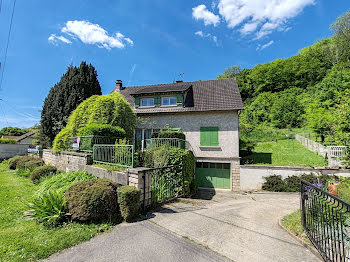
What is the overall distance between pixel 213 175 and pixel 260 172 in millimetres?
3258

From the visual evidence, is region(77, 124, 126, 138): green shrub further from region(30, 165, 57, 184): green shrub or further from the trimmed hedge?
the trimmed hedge

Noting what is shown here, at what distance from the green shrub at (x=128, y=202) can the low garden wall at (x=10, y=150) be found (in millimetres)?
24015

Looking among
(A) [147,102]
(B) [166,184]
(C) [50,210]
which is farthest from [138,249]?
(A) [147,102]

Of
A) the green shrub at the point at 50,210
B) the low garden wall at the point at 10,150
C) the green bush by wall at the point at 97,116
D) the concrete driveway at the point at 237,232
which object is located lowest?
the concrete driveway at the point at 237,232

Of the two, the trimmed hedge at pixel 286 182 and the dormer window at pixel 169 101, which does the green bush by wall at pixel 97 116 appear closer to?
the dormer window at pixel 169 101

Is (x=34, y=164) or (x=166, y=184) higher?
(x=34, y=164)

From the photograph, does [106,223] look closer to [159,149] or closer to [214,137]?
[159,149]

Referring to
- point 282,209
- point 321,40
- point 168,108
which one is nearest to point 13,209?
point 282,209

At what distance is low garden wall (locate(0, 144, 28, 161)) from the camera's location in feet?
66.2

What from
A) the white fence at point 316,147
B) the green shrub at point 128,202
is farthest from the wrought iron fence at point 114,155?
the white fence at point 316,147

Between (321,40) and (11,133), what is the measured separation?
8961cm

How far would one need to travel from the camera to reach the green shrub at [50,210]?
4195mm

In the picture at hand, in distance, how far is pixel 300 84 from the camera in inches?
1517

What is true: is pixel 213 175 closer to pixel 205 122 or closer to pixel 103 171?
pixel 205 122
